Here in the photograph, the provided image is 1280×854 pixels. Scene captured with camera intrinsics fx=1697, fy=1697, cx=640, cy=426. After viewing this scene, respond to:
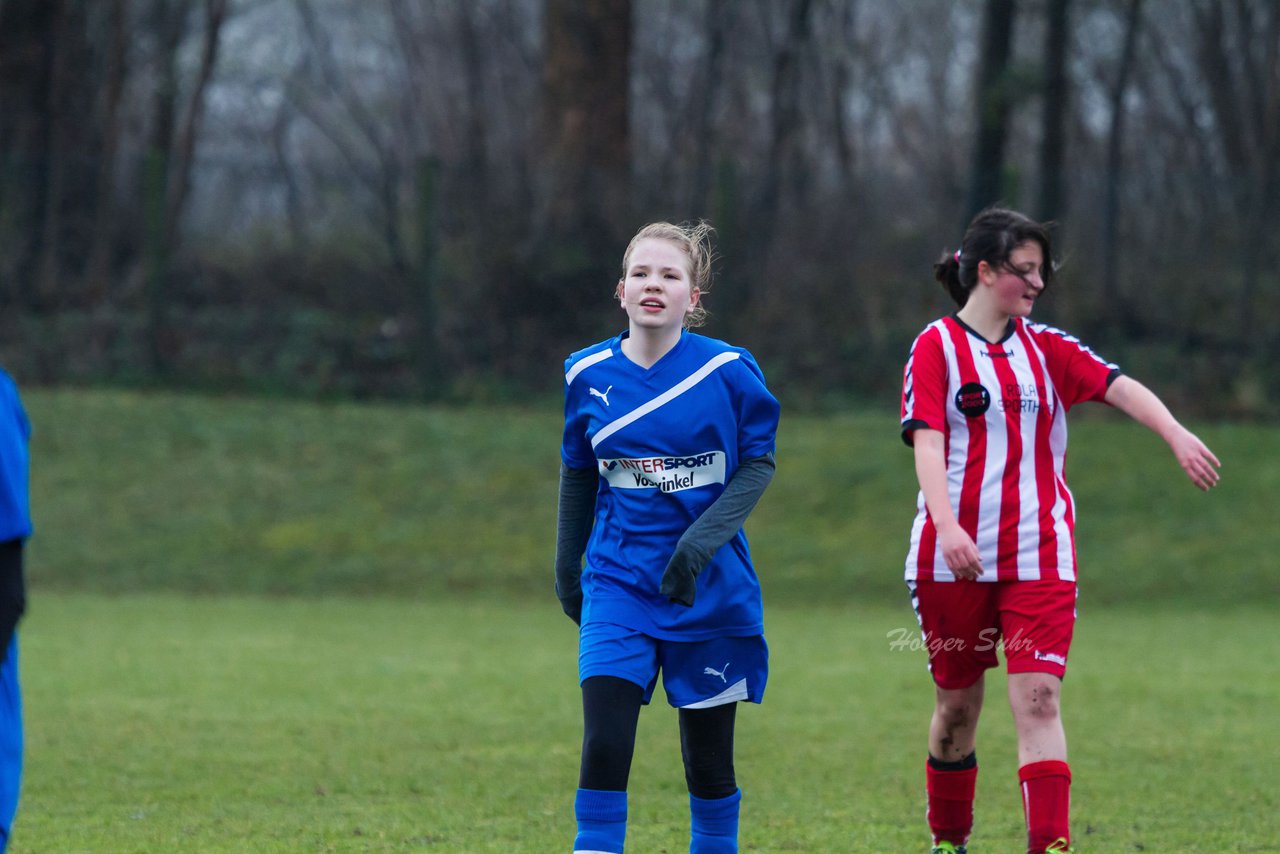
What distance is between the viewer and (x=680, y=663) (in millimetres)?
4422

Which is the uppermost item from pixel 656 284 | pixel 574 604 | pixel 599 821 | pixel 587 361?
pixel 656 284

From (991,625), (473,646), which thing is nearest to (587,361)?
(991,625)

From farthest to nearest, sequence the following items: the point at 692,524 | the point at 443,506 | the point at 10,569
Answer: the point at 443,506 → the point at 692,524 → the point at 10,569

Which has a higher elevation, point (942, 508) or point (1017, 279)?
point (1017, 279)

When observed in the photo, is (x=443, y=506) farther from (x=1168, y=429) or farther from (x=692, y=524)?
(x=692, y=524)

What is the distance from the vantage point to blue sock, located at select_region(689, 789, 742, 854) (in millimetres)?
4492

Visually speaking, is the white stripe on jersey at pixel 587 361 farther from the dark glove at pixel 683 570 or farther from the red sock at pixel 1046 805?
the red sock at pixel 1046 805

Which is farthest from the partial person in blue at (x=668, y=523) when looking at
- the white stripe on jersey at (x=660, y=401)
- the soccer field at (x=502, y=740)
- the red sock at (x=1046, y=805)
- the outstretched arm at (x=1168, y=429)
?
the soccer field at (x=502, y=740)

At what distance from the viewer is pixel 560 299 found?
68.5 ft

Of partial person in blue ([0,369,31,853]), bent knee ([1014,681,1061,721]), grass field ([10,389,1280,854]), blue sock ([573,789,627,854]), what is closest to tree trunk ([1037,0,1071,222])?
grass field ([10,389,1280,854])

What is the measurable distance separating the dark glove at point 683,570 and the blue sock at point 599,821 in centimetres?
53

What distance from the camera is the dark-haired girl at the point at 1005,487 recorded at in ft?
15.8

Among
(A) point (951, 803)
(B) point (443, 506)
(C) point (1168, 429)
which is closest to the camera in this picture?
(C) point (1168, 429)

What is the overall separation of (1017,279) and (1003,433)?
1.53 feet
